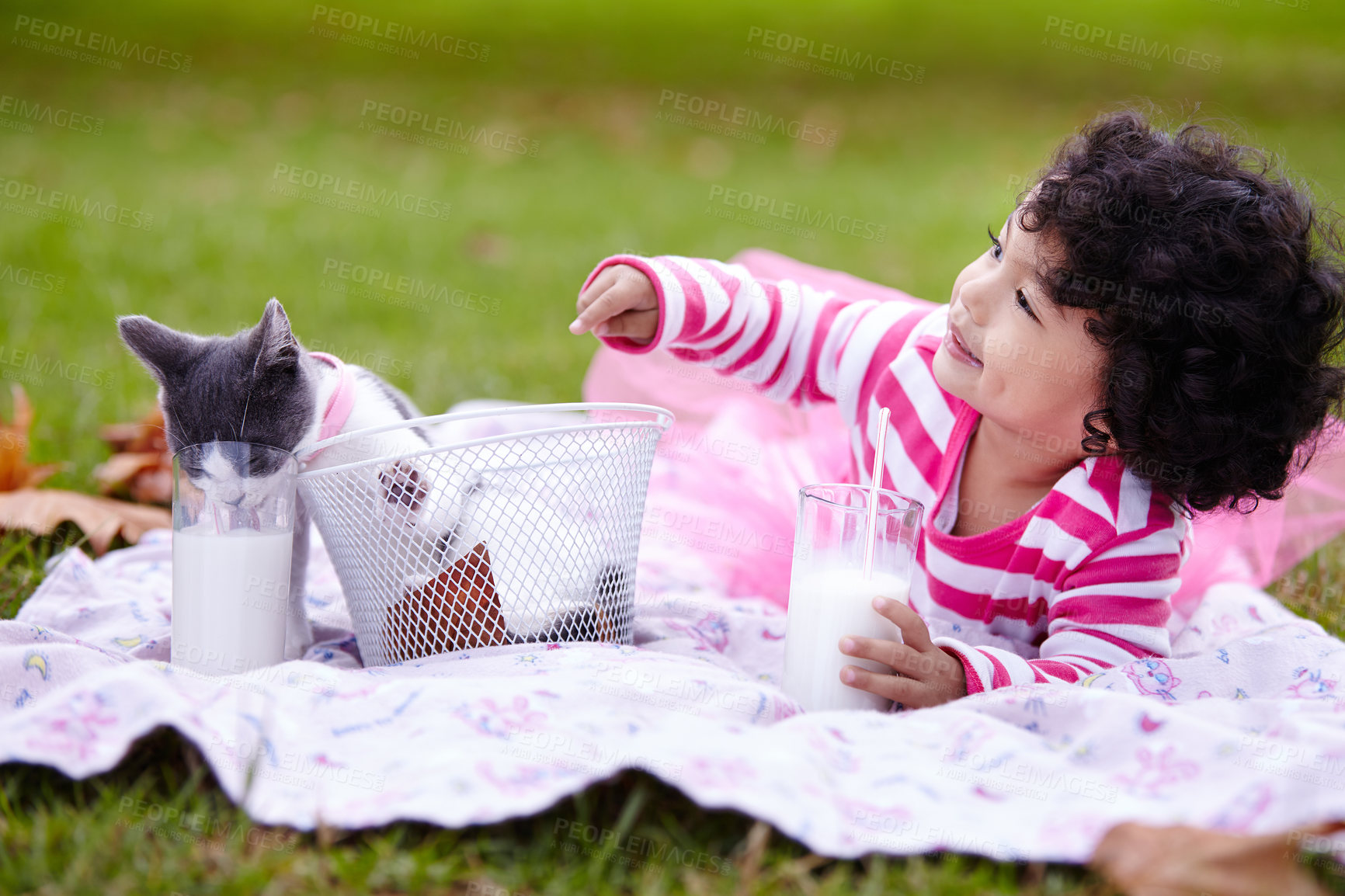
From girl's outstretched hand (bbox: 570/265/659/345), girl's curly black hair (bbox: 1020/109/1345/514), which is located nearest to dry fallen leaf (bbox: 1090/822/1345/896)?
girl's curly black hair (bbox: 1020/109/1345/514)

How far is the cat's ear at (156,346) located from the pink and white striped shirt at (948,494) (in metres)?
0.57

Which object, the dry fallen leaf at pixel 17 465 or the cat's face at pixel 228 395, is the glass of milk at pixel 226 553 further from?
the dry fallen leaf at pixel 17 465

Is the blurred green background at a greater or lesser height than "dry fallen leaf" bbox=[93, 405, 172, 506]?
greater

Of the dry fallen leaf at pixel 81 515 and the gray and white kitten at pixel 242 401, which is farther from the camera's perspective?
the dry fallen leaf at pixel 81 515

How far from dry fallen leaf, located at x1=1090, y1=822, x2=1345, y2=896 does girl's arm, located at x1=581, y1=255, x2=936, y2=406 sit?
92cm

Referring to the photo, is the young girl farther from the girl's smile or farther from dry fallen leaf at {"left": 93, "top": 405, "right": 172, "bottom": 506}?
dry fallen leaf at {"left": 93, "top": 405, "right": 172, "bottom": 506}

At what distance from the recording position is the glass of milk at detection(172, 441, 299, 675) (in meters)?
1.25

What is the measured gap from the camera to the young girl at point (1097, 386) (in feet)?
4.31

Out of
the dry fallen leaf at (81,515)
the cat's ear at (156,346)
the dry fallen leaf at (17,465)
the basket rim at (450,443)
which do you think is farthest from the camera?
the dry fallen leaf at (17,465)

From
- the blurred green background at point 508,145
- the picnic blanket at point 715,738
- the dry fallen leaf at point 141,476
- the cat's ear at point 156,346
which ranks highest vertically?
the blurred green background at point 508,145

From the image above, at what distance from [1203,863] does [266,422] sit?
1.11m

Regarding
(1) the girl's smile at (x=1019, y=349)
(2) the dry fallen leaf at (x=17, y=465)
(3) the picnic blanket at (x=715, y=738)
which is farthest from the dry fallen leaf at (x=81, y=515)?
(1) the girl's smile at (x=1019, y=349)

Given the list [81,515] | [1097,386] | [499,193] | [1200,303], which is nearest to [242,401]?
[81,515]

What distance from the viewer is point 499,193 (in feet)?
15.5
